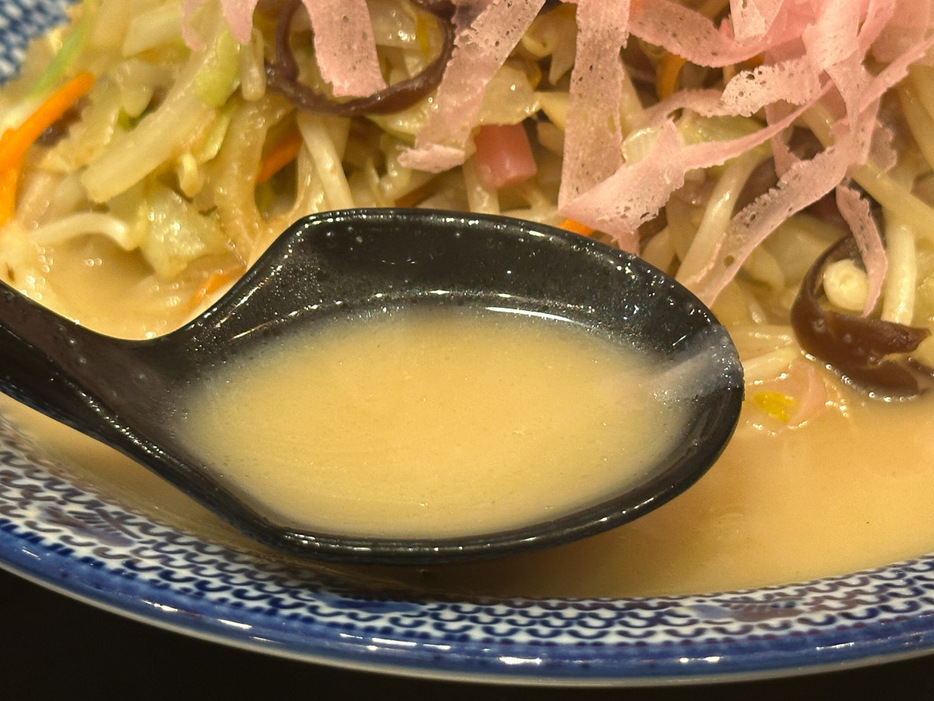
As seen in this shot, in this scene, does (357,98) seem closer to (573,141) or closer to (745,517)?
(573,141)

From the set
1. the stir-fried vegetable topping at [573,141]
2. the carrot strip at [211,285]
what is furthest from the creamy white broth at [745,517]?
the carrot strip at [211,285]

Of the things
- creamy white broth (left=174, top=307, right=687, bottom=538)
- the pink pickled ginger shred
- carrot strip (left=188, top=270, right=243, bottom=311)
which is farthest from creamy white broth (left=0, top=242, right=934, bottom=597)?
the pink pickled ginger shred

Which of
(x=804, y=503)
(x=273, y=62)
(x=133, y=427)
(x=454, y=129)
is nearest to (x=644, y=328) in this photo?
(x=804, y=503)

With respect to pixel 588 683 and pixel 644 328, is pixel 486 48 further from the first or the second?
pixel 588 683

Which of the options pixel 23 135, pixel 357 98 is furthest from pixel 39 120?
pixel 357 98

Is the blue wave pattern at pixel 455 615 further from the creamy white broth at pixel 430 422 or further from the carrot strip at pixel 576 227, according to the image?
the carrot strip at pixel 576 227

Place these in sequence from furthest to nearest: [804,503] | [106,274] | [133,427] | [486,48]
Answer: [106,274]
[486,48]
[804,503]
[133,427]
